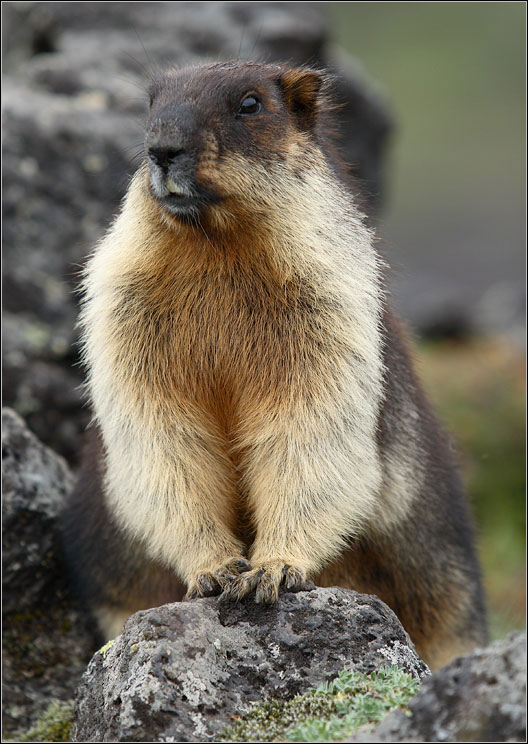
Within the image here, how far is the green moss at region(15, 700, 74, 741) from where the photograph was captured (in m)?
5.89

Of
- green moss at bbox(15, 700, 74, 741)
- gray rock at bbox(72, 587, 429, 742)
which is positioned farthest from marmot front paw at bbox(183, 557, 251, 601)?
green moss at bbox(15, 700, 74, 741)

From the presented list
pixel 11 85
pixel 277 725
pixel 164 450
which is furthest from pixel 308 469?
pixel 11 85

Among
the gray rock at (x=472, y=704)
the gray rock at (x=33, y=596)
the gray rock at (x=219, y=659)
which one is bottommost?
the gray rock at (x=33, y=596)

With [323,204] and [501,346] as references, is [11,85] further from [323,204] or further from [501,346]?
[501,346]

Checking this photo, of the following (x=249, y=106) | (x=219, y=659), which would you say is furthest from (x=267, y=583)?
(x=249, y=106)

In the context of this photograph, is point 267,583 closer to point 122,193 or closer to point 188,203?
point 188,203

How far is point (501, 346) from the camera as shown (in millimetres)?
14117

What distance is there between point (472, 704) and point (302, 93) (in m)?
3.61

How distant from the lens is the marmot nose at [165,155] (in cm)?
476

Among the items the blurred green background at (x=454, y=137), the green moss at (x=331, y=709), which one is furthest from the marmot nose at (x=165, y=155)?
the blurred green background at (x=454, y=137)

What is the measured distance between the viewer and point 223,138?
16.2 ft

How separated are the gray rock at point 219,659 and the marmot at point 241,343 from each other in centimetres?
30

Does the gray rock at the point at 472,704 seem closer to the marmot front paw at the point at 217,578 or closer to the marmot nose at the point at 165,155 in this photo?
the marmot front paw at the point at 217,578

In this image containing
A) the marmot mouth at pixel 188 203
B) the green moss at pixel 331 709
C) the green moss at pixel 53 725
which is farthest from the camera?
the green moss at pixel 53 725
